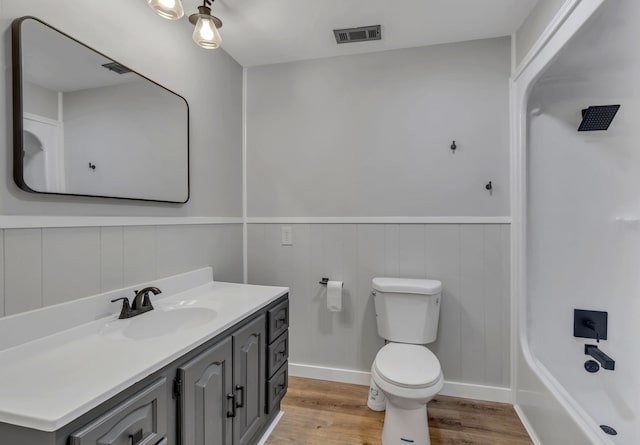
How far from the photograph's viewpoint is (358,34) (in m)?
1.98

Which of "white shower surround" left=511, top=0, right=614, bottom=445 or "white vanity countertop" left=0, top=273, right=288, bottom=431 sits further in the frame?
"white shower surround" left=511, top=0, right=614, bottom=445

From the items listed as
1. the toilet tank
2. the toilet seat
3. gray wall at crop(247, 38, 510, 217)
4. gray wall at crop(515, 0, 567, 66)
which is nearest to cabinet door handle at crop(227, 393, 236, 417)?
the toilet seat

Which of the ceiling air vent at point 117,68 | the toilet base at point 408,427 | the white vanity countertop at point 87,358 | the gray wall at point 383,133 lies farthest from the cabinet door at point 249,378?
the ceiling air vent at point 117,68

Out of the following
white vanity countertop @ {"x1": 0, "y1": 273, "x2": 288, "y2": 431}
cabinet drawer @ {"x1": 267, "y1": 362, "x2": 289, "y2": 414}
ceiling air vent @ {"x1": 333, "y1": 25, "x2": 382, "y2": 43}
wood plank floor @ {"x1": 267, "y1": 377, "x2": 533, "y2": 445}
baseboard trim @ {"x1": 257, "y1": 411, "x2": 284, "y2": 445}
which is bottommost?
wood plank floor @ {"x1": 267, "y1": 377, "x2": 533, "y2": 445}

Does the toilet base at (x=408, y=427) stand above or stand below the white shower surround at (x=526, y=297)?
below

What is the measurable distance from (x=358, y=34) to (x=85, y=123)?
5.35 ft

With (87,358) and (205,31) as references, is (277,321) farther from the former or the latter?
(205,31)

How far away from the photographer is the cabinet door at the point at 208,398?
1.03 metres

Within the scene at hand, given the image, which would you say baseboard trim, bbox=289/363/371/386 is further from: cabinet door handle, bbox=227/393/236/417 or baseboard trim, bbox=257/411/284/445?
cabinet door handle, bbox=227/393/236/417

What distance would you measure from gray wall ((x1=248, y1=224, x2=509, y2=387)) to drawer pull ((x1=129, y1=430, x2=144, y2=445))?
59.9 inches

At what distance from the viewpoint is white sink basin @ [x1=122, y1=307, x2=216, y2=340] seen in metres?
1.28

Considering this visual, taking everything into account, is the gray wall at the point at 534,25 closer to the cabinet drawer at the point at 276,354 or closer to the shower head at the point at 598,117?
the shower head at the point at 598,117

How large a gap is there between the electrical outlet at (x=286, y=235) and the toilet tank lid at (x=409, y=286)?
2.34ft

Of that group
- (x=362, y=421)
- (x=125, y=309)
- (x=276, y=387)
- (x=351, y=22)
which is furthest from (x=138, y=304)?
(x=351, y=22)
